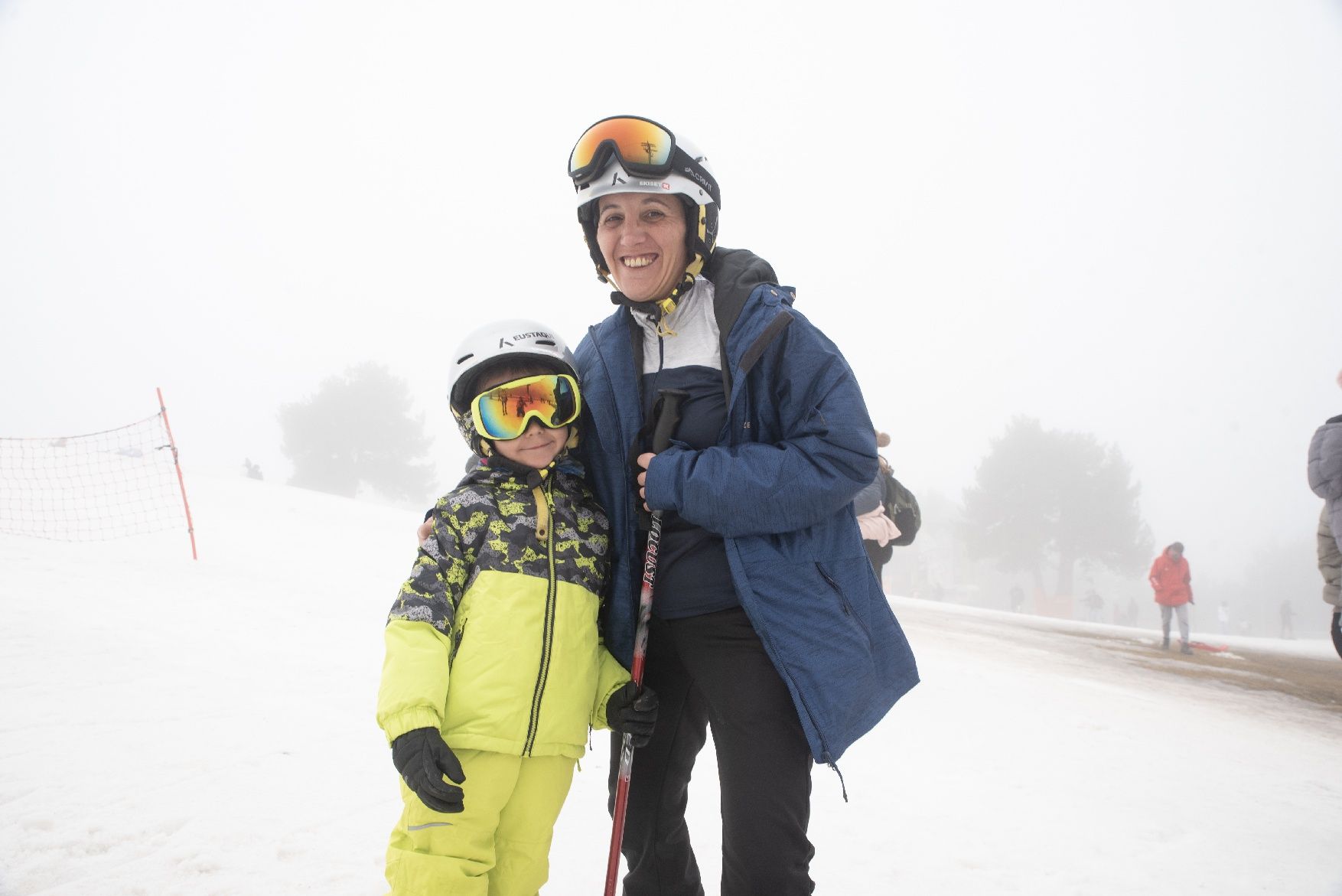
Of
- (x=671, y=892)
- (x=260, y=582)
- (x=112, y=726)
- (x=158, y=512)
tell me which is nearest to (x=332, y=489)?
(x=158, y=512)

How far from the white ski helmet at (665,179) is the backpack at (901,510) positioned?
8.55ft

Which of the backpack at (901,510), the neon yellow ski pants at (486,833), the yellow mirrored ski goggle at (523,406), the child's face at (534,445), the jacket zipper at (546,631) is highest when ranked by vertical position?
the yellow mirrored ski goggle at (523,406)

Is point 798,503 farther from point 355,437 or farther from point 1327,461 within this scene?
point 355,437

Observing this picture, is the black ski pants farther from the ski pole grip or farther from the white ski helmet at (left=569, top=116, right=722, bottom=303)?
the white ski helmet at (left=569, top=116, right=722, bottom=303)

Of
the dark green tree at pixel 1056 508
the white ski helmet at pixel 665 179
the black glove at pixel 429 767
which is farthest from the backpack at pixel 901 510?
the dark green tree at pixel 1056 508

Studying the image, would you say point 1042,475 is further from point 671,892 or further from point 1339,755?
point 671,892

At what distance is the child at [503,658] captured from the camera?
1926mm

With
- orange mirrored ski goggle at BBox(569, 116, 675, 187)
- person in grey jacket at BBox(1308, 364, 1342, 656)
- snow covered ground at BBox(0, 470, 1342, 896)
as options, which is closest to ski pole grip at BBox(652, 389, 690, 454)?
orange mirrored ski goggle at BBox(569, 116, 675, 187)

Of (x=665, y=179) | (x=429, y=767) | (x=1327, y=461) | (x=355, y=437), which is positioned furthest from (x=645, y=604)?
(x=355, y=437)

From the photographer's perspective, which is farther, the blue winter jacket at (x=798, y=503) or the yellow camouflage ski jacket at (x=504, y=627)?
the yellow camouflage ski jacket at (x=504, y=627)

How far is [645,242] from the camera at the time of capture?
7.63 feet

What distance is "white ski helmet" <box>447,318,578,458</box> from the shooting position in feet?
8.41

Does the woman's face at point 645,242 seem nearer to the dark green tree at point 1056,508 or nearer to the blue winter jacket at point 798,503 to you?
the blue winter jacket at point 798,503

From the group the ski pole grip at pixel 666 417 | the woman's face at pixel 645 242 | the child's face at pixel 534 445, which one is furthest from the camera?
the child's face at pixel 534 445
